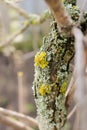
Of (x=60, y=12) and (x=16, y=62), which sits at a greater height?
(x=16, y=62)

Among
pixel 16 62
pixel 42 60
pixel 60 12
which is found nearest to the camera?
pixel 60 12

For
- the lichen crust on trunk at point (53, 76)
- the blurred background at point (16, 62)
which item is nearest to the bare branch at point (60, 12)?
the lichen crust on trunk at point (53, 76)

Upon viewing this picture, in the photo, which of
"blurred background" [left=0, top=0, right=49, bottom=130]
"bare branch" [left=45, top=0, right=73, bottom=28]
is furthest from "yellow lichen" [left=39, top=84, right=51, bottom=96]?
"blurred background" [left=0, top=0, right=49, bottom=130]

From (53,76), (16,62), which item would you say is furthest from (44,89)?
(16,62)

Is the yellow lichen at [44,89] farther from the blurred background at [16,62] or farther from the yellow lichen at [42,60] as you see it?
the blurred background at [16,62]

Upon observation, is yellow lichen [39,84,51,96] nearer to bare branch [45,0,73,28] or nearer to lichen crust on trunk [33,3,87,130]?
lichen crust on trunk [33,3,87,130]

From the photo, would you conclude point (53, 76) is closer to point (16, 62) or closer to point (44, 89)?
point (44, 89)

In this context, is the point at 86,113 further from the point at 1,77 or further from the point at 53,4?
the point at 1,77


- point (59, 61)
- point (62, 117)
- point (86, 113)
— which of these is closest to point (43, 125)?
point (62, 117)

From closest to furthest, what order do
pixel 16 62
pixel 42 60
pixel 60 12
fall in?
pixel 60 12
pixel 42 60
pixel 16 62
